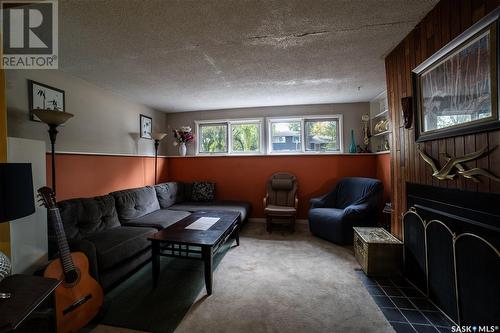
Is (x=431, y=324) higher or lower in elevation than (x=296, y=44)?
lower

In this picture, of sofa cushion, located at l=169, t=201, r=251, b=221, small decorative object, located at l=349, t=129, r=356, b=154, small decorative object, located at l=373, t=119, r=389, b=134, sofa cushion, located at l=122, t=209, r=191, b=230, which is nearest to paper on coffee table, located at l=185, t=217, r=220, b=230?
sofa cushion, located at l=122, t=209, r=191, b=230

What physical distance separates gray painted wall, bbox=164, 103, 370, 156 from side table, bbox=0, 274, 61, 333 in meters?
3.70

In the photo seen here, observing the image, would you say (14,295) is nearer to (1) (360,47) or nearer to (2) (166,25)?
(2) (166,25)

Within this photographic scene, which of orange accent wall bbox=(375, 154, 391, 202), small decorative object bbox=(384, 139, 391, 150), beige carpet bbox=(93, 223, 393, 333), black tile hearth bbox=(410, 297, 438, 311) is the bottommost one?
black tile hearth bbox=(410, 297, 438, 311)

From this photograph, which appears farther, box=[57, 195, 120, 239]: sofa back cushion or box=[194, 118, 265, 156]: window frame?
box=[194, 118, 265, 156]: window frame

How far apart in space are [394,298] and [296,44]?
2520mm

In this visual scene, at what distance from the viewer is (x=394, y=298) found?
186cm

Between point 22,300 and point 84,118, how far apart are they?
2544 mm

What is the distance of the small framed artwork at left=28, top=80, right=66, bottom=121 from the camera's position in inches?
85.9

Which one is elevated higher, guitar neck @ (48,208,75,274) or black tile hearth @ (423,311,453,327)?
guitar neck @ (48,208,75,274)

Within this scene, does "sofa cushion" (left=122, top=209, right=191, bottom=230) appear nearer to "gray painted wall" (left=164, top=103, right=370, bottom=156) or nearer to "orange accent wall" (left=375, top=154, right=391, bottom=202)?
"gray painted wall" (left=164, top=103, right=370, bottom=156)

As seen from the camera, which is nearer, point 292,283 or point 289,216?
point 292,283

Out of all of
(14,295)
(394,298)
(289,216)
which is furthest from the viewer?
(289,216)

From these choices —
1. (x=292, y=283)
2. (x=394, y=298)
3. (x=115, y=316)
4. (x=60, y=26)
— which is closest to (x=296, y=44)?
(x=60, y=26)
